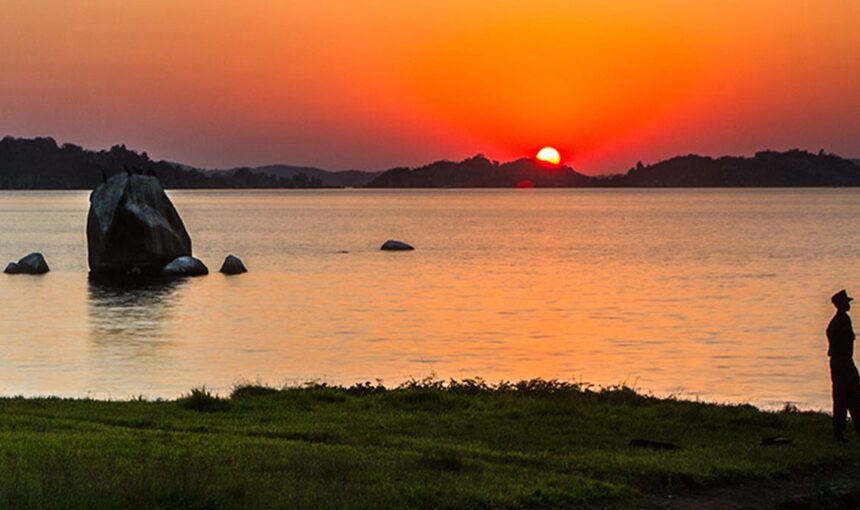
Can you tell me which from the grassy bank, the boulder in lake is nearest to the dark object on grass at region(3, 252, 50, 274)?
the boulder in lake

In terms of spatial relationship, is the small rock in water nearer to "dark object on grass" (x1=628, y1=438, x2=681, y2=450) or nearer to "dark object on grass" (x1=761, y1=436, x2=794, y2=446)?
"dark object on grass" (x1=628, y1=438, x2=681, y2=450)

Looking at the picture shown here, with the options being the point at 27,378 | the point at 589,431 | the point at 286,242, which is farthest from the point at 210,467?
the point at 286,242

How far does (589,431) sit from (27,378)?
22519 millimetres

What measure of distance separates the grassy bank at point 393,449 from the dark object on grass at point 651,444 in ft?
0.77

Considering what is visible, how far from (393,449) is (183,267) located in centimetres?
5776

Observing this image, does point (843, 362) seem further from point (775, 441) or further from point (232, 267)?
point (232, 267)

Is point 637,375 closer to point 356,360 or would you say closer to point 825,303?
point 356,360

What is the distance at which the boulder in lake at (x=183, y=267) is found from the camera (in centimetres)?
7388

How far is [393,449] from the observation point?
18703mm

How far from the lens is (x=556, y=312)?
199 ft

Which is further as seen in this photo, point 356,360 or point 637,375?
point 356,360

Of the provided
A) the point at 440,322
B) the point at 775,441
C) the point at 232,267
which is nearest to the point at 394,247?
the point at 232,267

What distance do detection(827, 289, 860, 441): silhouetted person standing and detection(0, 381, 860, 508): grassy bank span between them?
0.72m

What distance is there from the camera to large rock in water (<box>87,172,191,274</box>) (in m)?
70.4
